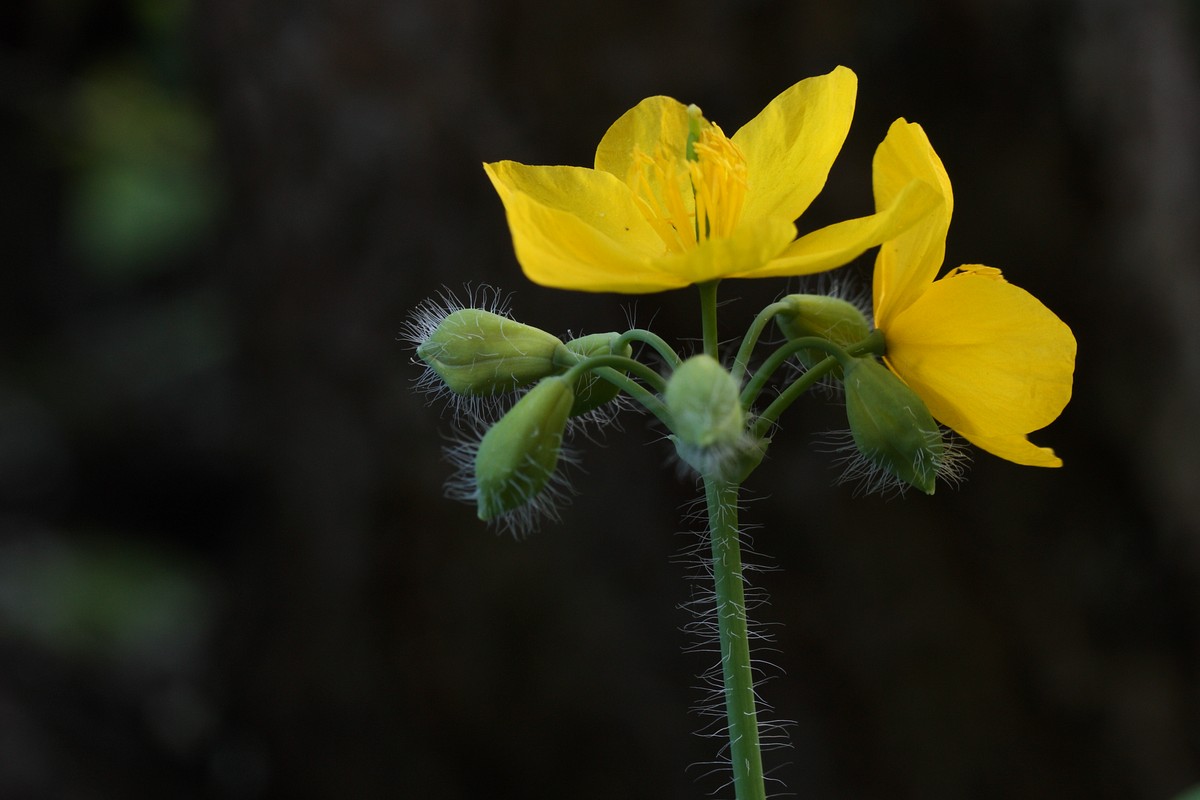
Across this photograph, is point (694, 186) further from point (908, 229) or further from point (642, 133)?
point (908, 229)

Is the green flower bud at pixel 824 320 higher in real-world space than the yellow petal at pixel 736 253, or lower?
higher

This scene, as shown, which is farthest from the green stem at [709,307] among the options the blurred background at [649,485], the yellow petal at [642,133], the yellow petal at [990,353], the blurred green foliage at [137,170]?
the blurred green foliage at [137,170]

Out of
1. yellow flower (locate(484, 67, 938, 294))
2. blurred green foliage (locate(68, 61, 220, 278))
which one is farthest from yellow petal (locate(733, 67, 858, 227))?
blurred green foliage (locate(68, 61, 220, 278))

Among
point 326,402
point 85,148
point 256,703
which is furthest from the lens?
point 85,148

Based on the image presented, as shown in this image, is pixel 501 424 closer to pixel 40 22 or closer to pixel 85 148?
pixel 85 148

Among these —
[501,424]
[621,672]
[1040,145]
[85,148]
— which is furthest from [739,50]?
[85,148]

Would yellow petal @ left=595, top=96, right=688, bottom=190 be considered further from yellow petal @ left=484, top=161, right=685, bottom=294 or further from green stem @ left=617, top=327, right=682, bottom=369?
green stem @ left=617, top=327, right=682, bottom=369

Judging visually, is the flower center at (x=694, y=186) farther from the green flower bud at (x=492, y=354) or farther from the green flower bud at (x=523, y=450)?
the green flower bud at (x=523, y=450)
